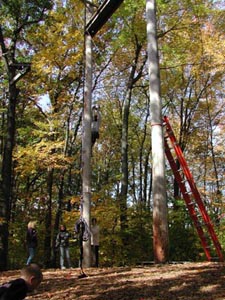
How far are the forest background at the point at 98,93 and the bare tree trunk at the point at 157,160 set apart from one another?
2.88 m

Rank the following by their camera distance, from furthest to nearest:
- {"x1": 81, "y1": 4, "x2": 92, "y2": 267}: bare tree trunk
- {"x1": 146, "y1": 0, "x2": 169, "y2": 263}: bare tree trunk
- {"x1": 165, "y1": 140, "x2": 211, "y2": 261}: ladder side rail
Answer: {"x1": 81, "y1": 4, "x2": 92, "y2": 267}: bare tree trunk, {"x1": 165, "y1": 140, "x2": 211, "y2": 261}: ladder side rail, {"x1": 146, "y1": 0, "x2": 169, "y2": 263}: bare tree trunk

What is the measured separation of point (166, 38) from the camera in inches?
684

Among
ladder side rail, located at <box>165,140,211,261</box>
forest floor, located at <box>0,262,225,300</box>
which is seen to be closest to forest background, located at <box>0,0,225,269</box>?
ladder side rail, located at <box>165,140,211,261</box>

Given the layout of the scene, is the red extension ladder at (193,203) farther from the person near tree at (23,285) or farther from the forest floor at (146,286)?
the person near tree at (23,285)

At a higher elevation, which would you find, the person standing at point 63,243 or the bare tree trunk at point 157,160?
the bare tree trunk at point 157,160

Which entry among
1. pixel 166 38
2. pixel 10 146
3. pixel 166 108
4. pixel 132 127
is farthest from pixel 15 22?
pixel 132 127

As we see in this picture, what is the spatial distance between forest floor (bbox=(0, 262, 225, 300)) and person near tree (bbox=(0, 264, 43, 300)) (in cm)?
250

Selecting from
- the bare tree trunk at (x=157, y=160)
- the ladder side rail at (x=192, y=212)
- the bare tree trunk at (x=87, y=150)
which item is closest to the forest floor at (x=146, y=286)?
the bare tree trunk at (x=157, y=160)

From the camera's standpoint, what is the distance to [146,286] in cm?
525

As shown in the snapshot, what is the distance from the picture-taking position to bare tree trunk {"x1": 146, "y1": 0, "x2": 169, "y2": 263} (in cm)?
739

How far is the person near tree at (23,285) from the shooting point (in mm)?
2496

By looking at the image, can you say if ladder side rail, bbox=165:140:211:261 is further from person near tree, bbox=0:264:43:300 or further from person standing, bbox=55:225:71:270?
person near tree, bbox=0:264:43:300

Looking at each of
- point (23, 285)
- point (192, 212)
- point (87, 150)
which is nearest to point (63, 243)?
point (87, 150)

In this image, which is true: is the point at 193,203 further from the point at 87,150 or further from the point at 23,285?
the point at 23,285
